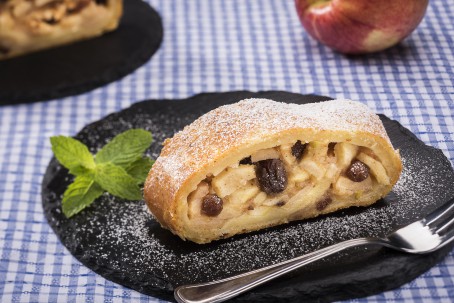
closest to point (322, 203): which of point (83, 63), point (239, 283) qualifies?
point (239, 283)

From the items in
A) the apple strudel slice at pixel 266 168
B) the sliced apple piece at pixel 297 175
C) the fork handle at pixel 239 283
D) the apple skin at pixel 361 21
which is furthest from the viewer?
the apple skin at pixel 361 21

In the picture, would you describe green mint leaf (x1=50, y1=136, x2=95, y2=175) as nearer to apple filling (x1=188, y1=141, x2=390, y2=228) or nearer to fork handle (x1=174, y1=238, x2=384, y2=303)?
apple filling (x1=188, y1=141, x2=390, y2=228)

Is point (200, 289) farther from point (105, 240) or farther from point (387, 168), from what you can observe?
point (387, 168)

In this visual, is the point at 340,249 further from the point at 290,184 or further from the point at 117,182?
the point at 117,182

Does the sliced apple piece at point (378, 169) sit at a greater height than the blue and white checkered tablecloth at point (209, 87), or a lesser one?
greater

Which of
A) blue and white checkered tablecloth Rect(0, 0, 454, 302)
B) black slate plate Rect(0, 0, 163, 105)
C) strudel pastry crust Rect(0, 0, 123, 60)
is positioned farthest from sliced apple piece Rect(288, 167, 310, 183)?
strudel pastry crust Rect(0, 0, 123, 60)

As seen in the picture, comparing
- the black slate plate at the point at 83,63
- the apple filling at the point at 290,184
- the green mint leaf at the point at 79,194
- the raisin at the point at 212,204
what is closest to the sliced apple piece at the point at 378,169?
Result: the apple filling at the point at 290,184

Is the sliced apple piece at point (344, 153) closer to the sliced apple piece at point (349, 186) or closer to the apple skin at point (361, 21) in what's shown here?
the sliced apple piece at point (349, 186)
